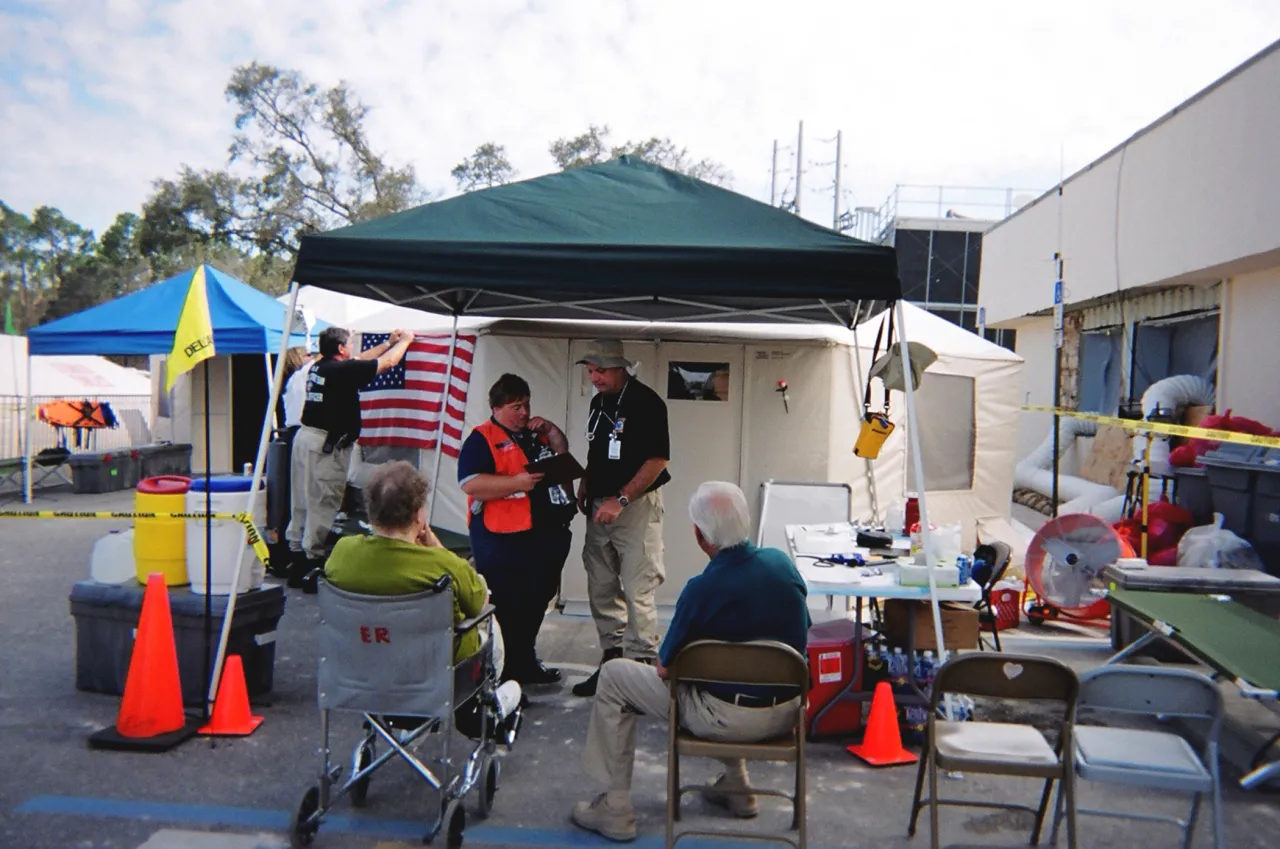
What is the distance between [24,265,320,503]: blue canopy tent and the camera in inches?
383

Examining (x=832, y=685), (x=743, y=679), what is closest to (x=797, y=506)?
(x=832, y=685)

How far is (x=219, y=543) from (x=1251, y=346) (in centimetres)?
991

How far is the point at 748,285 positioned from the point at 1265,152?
7.35m

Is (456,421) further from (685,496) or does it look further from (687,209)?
(687,209)

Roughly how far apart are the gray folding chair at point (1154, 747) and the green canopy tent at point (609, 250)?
0.94m

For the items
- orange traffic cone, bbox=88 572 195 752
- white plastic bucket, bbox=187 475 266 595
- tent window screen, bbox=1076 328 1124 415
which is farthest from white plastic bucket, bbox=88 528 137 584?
tent window screen, bbox=1076 328 1124 415

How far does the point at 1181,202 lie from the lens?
1069cm

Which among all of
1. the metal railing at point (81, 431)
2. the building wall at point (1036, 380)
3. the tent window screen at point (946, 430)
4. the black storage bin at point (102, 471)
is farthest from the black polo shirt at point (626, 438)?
the metal railing at point (81, 431)

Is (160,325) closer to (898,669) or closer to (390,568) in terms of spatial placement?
(390,568)

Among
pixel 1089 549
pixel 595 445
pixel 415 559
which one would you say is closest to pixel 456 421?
pixel 595 445

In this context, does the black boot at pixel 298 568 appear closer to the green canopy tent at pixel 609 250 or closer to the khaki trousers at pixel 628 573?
the khaki trousers at pixel 628 573

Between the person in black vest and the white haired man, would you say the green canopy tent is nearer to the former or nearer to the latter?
the white haired man

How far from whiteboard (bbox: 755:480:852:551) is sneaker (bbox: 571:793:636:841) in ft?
11.1

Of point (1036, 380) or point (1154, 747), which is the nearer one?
point (1154, 747)
